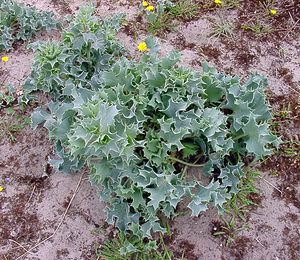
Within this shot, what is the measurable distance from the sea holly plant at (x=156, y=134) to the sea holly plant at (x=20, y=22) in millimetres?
889

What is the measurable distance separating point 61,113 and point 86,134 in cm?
73

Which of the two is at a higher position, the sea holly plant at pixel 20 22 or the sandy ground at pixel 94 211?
the sea holly plant at pixel 20 22

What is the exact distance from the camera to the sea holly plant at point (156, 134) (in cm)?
283

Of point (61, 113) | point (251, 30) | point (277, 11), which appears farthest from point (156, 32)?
Answer: point (61, 113)

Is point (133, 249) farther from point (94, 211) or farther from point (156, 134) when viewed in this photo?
point (156, 134)

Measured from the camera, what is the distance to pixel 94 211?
3348 mm

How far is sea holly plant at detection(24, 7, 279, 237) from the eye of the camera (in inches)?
111

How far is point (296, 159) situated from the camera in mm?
3494

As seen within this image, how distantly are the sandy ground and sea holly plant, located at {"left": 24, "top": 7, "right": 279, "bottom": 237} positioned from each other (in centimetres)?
19

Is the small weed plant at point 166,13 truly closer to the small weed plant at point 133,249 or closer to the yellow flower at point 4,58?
the yellow flower at point 4,58

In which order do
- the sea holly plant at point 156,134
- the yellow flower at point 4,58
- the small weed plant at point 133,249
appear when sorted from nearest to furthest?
the sea holly plant at point 156,134 < the small weed plant at point 133,249 < the yellow flower at point 4,58

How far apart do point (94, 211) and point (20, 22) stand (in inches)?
80.7

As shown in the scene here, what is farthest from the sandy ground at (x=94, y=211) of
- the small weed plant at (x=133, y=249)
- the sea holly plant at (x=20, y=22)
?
the sea holly plant at (x=20, y=22)

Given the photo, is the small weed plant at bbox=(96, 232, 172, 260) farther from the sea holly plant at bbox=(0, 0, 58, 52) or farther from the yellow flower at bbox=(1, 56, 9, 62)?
the sea holly plant at bbox=(0, 0, 58, 52)
